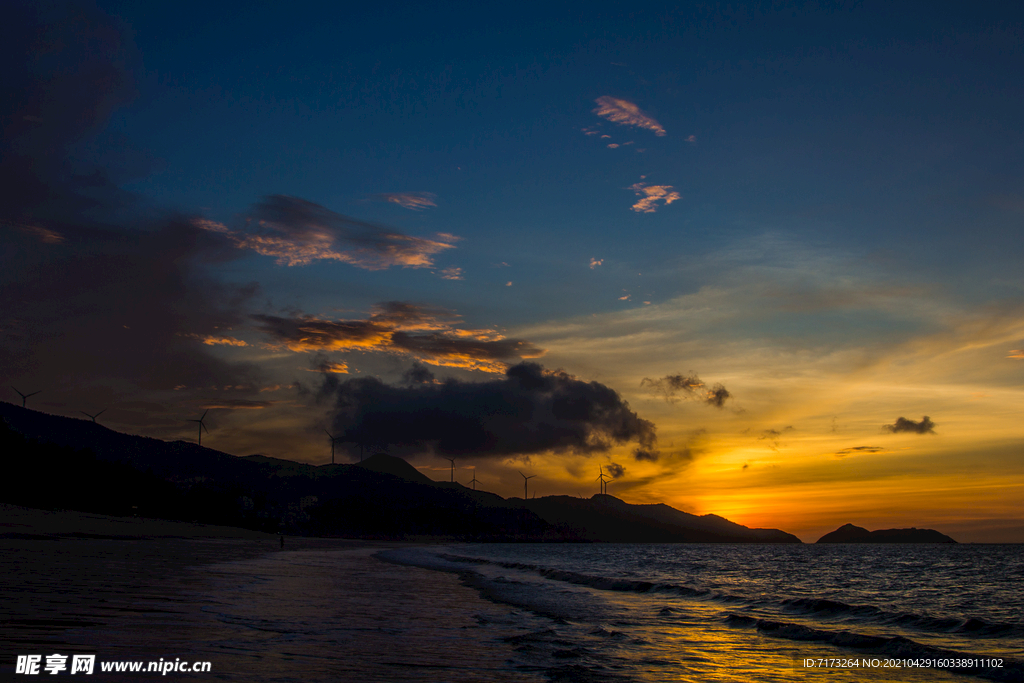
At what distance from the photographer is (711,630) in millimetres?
25438

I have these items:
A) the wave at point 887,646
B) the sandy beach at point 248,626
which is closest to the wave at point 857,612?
the wave at point 887,646

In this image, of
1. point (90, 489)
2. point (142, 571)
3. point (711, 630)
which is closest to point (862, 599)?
point (711, 630)

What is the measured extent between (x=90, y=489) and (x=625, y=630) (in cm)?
15406

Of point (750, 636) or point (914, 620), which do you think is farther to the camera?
point (914, 620)

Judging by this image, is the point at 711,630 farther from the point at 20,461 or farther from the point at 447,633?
the point at 20,461

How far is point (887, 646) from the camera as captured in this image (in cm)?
2191

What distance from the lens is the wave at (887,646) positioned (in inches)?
699

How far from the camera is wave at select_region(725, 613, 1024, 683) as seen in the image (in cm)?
1775

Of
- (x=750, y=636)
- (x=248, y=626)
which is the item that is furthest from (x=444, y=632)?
(x=750, y=636)

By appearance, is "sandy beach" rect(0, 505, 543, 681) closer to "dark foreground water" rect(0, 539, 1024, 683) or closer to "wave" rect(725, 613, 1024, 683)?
"dark foreground water" rect(0, 539, 1024, 683)

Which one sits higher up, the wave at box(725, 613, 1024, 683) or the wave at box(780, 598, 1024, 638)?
the wave at box(725, 613, 1024, 683)

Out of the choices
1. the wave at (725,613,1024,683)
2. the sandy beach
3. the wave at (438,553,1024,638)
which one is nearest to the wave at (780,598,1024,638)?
the wave at (438,553,1024,638)

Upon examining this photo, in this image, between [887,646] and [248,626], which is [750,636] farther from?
[248,626]

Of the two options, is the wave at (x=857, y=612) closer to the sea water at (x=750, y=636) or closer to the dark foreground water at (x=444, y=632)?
the sea water at (x=750, y=636)
